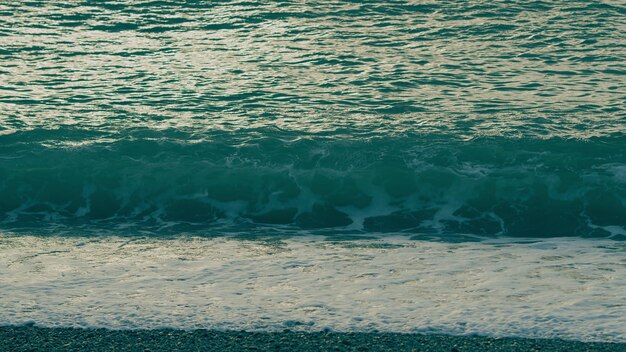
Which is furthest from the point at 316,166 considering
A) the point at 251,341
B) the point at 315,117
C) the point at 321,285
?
the point at 251,341

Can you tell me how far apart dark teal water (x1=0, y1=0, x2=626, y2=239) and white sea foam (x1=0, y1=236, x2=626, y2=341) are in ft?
2.61

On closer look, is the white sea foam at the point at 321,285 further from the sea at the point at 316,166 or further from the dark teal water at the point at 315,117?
the dark teal water at the point at 315,117

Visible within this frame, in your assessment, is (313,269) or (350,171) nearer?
(313,269)

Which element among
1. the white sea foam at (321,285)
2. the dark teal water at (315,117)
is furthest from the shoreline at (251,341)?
the dark teal water at (315,117)

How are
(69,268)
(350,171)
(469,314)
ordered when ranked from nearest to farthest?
1. (469,314)
2. (69,268)
3. (350,171)

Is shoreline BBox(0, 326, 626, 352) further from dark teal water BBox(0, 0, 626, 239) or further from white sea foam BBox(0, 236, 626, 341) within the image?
dark teal water BBox(0, 0, 626, 239)

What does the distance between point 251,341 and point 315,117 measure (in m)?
6.23

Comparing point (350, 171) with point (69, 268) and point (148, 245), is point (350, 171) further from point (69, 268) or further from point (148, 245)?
point (69, 268)

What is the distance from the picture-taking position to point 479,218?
27.1 feet

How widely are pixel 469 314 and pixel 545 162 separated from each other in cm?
411

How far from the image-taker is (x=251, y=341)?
5.19 meters

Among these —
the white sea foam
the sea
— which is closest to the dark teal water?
the sea

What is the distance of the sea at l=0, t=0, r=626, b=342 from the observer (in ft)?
19.3

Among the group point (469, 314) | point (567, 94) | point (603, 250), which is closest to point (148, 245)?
point (469, 314)
